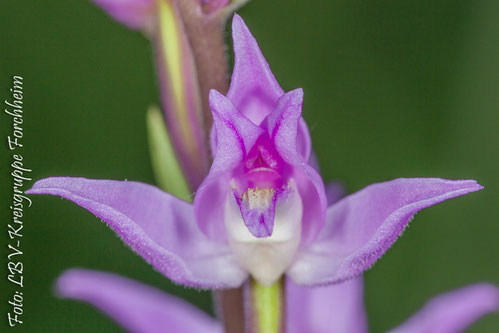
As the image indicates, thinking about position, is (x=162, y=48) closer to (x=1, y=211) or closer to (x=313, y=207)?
(x=313, y=207)

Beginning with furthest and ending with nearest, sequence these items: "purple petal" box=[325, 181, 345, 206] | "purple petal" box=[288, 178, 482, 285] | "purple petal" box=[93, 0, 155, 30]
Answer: "purple petal" box=[325, 181, 345, 206]
"purple petal" box=[93, 0, 155, 30]
"purple petal" box=[288, 178, 482, 285]

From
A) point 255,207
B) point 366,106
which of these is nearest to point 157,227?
point 255,207

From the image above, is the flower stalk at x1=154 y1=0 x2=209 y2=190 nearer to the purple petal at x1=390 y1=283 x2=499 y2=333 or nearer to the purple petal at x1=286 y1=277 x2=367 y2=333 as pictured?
the purple petal at x1=286 y1=277 x2=367 y2=333

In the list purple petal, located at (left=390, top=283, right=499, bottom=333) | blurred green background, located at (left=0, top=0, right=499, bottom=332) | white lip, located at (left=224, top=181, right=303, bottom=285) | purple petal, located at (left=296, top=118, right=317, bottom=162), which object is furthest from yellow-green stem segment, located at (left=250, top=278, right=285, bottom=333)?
blurred green background, located at (left=0, top=0, right=499, bottom=332)

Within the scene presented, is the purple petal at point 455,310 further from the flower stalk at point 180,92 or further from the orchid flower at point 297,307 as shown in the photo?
the flower stalk at point 180,92

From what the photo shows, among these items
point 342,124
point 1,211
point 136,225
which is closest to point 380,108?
point 342,124

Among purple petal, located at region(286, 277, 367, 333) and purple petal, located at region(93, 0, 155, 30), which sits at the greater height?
purple petal, located at region(93, 0, 155, 30)

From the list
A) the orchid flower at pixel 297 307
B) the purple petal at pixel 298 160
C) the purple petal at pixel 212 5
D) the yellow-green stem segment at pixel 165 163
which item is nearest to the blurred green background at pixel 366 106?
the orchid flower at pixel 297 307

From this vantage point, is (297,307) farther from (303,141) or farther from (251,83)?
(251,83)
